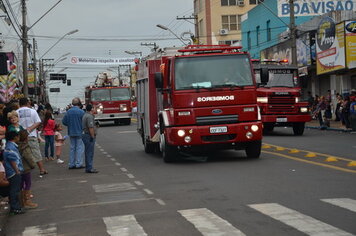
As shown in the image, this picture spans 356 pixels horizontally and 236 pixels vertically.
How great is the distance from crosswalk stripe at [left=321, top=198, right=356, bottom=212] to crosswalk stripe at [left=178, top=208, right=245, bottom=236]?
1.83 meters

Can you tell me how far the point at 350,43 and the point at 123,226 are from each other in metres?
29.1

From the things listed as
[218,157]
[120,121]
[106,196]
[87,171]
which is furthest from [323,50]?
[106,196]

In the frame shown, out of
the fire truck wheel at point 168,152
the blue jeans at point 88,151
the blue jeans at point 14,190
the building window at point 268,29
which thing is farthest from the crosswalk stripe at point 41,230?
the building window at point 268,29

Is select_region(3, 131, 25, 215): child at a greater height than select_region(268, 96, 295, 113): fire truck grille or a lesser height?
lesser

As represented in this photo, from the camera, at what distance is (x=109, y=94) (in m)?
46.6

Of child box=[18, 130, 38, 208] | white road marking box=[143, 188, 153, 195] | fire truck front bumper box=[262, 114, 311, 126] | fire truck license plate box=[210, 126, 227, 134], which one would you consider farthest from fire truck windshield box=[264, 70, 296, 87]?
child box=[18, 130, 38, 208]

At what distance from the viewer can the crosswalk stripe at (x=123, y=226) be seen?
789 centimetres

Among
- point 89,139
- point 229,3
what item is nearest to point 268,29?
point 229,3

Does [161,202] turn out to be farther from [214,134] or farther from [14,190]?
[214,134]

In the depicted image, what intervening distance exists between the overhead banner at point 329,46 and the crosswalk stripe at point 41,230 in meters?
29.2

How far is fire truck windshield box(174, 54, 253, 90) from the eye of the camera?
16219 millimetres

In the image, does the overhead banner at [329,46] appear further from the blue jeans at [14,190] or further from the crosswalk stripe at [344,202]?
the blue jeans at [14,190]

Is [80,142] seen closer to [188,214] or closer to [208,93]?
[208,93]

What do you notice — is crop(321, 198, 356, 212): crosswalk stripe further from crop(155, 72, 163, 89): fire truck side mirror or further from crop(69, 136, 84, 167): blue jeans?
crop(69, 136, 84, 167): blue jeans
